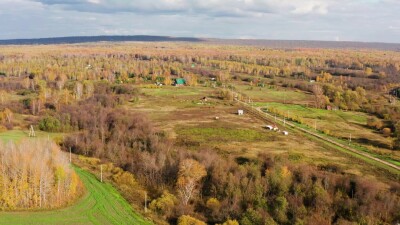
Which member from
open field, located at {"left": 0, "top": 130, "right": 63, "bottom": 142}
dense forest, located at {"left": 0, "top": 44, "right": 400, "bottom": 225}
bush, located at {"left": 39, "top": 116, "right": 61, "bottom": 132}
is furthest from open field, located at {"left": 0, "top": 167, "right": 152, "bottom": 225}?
bush, located at {"left": 39, "top": 116, "right": 61, "bottom": 132}

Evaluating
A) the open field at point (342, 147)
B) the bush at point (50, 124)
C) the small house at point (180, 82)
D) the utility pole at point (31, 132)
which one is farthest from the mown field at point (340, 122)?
the utility pole at point (31, 132)

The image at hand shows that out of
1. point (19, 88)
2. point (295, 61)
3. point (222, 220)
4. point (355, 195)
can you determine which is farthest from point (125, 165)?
point (295, 61)

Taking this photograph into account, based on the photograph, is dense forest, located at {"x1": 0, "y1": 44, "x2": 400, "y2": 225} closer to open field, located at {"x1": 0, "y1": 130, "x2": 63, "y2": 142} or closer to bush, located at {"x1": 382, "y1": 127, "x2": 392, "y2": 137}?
bush, located at {"x1": 382, "y1": 127, "x2": 392, "y2": 137}

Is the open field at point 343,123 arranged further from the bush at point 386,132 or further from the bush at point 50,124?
the bush at point 50,124

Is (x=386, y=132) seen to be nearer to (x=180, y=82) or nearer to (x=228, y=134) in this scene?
(x=228, y=134)

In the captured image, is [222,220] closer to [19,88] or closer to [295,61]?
[19,88]

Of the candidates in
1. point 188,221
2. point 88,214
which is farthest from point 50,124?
point 188,221
